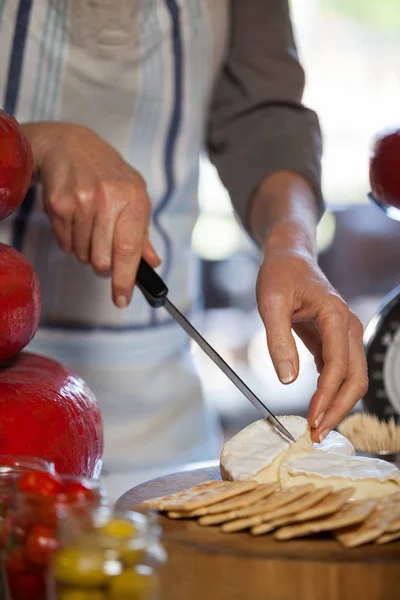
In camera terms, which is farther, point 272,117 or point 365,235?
point 365,235

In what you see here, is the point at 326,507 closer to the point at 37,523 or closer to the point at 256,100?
the point at 37,523

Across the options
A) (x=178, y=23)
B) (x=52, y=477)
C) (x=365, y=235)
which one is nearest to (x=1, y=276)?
(x=52, y=477)

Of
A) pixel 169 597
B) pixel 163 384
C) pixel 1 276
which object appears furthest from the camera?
pixel 163 384

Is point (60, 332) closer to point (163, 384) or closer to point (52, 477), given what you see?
point (163, 384)

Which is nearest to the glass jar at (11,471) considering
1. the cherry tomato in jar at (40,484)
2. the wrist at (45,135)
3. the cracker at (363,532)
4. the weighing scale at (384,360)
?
the cherry tomato in jar at (40,484)

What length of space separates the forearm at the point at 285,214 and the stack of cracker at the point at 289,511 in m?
0.38

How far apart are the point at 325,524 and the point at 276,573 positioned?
0.06m

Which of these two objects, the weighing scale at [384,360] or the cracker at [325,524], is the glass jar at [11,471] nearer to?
the cracker at [325,524]

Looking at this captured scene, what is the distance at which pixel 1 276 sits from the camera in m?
0.72

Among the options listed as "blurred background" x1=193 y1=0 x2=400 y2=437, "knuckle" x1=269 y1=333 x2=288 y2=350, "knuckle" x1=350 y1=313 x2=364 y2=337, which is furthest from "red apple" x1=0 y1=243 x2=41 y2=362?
"blurred background" x1=193 y1=0 x2=400 y2=437

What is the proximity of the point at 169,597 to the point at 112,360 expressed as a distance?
28.6 inches

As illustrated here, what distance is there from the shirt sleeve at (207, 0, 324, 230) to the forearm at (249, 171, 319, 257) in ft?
0.14

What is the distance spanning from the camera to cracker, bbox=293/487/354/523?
645mm

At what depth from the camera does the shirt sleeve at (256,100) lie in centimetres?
129
